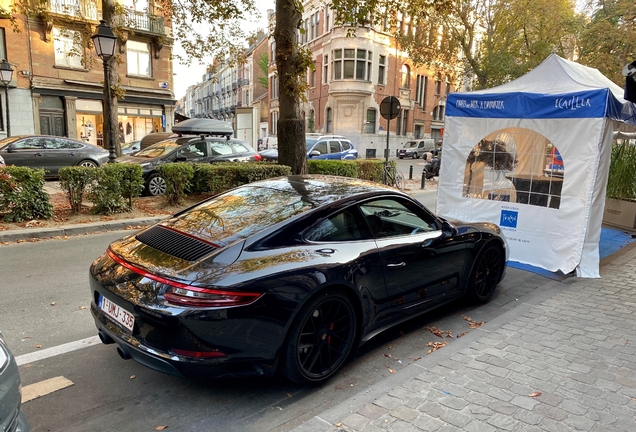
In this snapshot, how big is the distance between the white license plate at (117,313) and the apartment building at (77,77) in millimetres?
21899

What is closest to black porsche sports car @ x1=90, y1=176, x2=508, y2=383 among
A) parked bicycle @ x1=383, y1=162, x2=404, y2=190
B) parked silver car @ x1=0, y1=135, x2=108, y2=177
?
parked bicycle @ x1=383, y1=162, x2=404, y2=190

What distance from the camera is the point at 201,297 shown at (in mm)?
2639

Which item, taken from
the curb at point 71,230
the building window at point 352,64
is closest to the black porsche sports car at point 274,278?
the curb at point 71,230

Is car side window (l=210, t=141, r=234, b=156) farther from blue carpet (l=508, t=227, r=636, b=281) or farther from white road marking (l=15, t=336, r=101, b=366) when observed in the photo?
white road marking (l=15, t=336, r=101, b=366)

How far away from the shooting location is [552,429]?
2.68m

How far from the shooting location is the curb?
7336mm

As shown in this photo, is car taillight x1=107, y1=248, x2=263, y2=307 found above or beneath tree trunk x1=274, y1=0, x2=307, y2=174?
beneath

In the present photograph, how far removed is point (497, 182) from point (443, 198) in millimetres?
1026

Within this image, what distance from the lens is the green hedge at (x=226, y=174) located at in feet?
34.1

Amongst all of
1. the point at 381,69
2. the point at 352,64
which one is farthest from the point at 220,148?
the point at 381,69

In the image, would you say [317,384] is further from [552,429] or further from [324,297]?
[552,429]

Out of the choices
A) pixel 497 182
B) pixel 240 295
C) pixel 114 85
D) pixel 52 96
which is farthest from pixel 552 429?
pixel 52 96

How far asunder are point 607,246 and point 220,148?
1024cm

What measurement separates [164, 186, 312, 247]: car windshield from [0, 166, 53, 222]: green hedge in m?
5.79
